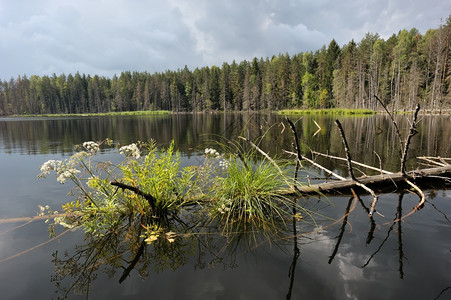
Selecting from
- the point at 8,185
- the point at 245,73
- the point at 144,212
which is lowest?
the point at 8,185

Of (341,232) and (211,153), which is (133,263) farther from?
(341,232)

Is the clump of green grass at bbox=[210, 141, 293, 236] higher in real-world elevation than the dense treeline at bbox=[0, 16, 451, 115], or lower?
lower

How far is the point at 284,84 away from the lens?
91500 mm

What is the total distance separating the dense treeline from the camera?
192 ft

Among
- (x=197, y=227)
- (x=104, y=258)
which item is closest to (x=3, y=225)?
(x=104, y=258)

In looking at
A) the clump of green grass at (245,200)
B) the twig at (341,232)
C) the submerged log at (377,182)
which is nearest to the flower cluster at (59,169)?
the clump of green grass at (245,200)

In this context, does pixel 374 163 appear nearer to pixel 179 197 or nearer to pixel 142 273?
pixel 179 197

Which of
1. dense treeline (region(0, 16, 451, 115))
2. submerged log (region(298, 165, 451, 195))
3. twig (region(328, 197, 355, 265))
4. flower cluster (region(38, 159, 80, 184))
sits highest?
dense treeline (region(0, 16, 451, 115))

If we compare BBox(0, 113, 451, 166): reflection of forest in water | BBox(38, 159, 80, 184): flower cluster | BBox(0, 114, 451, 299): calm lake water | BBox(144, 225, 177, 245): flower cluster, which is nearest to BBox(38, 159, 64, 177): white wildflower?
BBox(38, 159, 80, 184): flower cluster

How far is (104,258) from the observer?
379 cm

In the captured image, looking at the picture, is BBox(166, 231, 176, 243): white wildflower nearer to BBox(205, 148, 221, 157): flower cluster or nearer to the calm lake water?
the calm lake water

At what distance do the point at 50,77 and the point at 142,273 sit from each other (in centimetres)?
16932

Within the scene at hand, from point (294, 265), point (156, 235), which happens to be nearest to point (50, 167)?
point (156, 235)

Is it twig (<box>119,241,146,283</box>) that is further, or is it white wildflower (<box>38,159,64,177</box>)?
white wildflower (<box>38,159,64,177</box>)
